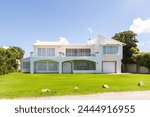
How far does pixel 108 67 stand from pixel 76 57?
5.70m

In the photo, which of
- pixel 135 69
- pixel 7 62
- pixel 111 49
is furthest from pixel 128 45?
pixel 7 62

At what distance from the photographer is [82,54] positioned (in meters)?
48.9

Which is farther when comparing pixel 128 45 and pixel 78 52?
pixel 128 45

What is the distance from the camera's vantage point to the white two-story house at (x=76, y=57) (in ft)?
152

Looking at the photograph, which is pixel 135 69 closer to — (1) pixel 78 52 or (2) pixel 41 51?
(1) pixel 78 52

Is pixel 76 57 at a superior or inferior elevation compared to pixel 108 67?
superior

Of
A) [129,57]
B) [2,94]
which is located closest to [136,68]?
[129,57]

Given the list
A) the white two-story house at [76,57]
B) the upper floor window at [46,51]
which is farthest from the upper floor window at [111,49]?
the upper floor window at [46,51]

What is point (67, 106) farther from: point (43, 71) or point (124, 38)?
point (124, 38)

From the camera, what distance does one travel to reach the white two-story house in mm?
46253

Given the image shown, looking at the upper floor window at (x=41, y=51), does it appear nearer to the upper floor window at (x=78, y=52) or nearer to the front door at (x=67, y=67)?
the upper floor window at (x=78, y=52)

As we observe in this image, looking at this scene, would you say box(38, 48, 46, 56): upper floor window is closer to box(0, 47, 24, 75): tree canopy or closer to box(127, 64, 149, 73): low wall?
box(0, 47, 24, 75): tree canopy

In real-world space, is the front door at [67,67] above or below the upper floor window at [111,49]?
below

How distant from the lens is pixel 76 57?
46438mm
